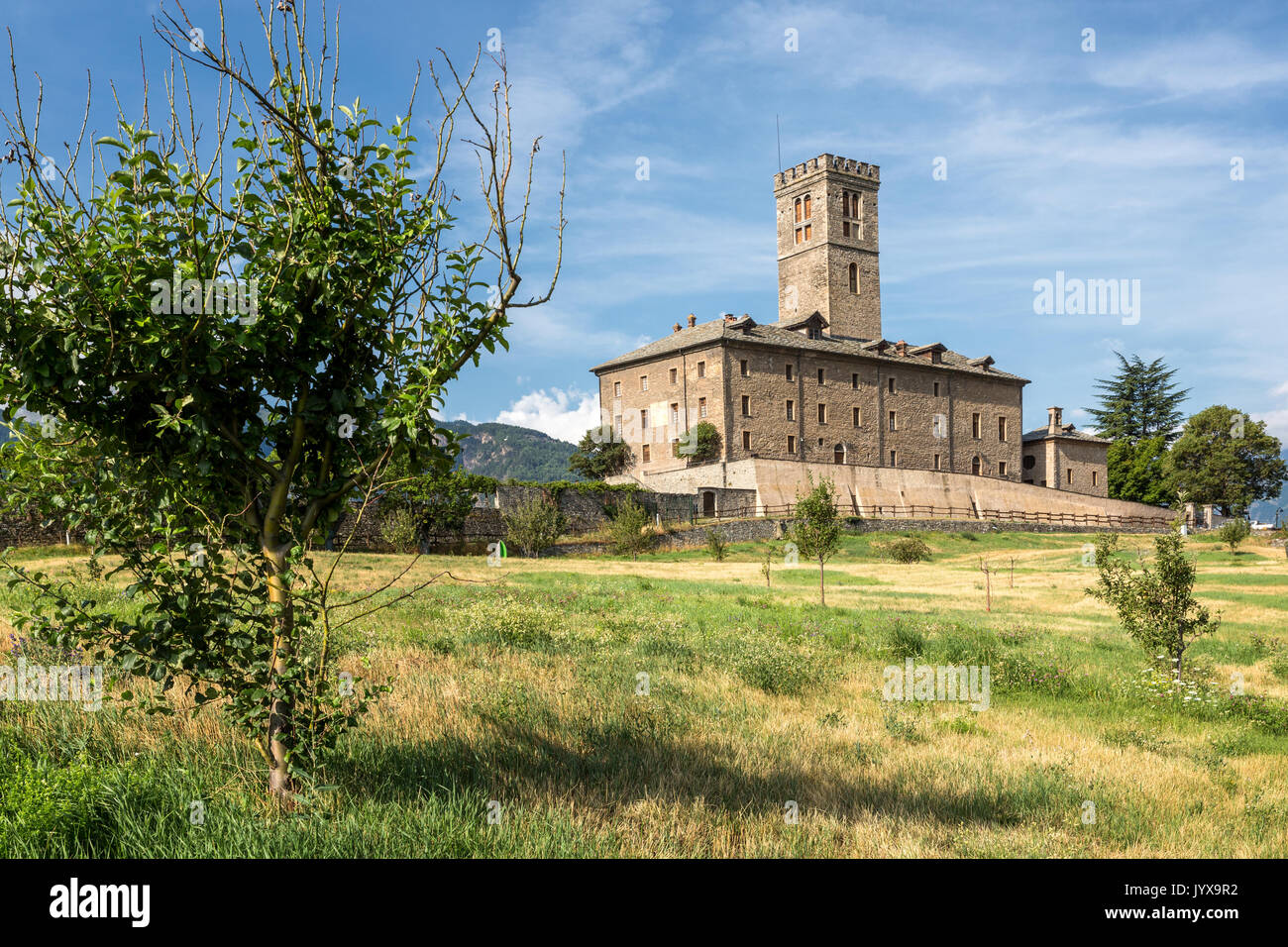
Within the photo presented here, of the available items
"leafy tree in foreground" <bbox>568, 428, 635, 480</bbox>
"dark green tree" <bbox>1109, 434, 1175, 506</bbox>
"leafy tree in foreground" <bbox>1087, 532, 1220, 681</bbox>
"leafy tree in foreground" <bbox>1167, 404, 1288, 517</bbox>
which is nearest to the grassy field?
"leafy tree in foreground" <bbox>1087, 532, 1220, 681</bbox>

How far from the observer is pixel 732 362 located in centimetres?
6462

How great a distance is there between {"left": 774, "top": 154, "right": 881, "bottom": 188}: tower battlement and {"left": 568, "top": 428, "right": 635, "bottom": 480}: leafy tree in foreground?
31.7 m

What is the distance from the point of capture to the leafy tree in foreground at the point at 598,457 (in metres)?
66.5

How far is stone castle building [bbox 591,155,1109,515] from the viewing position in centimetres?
6475

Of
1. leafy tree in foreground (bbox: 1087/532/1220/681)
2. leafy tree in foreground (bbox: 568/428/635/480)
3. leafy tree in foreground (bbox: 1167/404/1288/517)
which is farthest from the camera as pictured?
leafy tree in foreground (bbox: 1167/404/1288/517)

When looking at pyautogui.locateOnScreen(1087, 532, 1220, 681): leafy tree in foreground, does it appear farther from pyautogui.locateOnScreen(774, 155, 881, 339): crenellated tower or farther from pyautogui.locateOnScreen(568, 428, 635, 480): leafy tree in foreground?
pyautogui.locateOnScreen(774, 155, 881, 339): crenellated tower

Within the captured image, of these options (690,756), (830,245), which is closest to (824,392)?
(830,245)

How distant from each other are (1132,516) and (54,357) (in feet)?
283

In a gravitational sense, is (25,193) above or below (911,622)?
above

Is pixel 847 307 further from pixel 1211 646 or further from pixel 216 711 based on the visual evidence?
pixel 216 711

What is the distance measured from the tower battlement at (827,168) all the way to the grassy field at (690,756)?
223 ft

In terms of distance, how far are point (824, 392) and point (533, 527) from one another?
110 ft

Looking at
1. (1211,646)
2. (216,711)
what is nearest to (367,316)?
(216,711)

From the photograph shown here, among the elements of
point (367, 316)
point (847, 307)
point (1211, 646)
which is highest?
point (847, 307)
